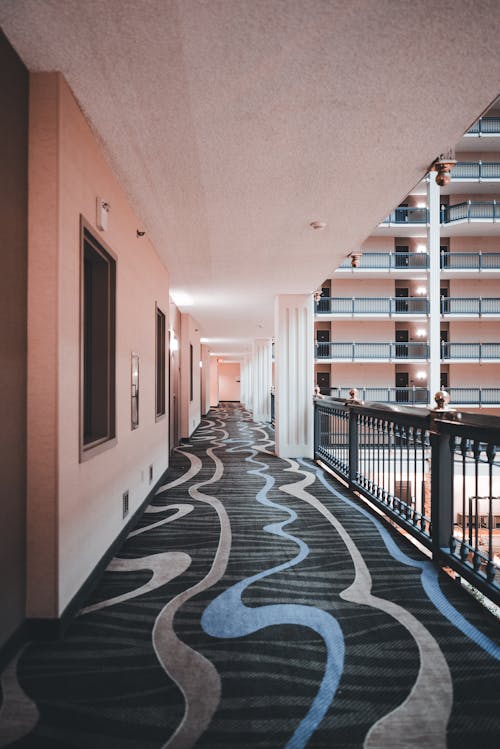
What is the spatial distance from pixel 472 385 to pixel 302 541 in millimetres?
17099

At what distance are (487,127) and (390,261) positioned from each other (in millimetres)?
6315

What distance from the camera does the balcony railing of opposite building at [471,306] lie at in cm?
1709

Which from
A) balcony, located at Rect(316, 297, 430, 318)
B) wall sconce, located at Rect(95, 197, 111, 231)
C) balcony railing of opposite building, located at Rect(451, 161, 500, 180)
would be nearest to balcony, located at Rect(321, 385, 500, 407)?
balcony, located at Rect(316, 297, 430, 318)

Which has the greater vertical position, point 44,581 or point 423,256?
point 423,256

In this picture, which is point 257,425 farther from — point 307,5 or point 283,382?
point 307,5

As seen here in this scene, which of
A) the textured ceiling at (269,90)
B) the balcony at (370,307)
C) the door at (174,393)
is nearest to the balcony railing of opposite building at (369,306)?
the balcony at (370,307)

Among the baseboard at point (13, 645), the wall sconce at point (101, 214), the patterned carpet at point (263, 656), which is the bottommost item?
the patterned carpet at point (263, 656)

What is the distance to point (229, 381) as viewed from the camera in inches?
1109

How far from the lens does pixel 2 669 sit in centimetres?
179

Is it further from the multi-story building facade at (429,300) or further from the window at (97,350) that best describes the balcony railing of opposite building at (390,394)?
the window at (97,350)

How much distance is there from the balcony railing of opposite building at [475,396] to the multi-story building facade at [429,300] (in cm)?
4

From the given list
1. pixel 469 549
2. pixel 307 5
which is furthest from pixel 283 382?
pixel 307 5

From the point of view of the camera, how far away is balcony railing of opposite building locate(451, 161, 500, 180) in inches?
654

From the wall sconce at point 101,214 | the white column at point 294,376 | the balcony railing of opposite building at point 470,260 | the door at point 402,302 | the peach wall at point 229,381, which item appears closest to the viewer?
the wall sconce at point 101,214
